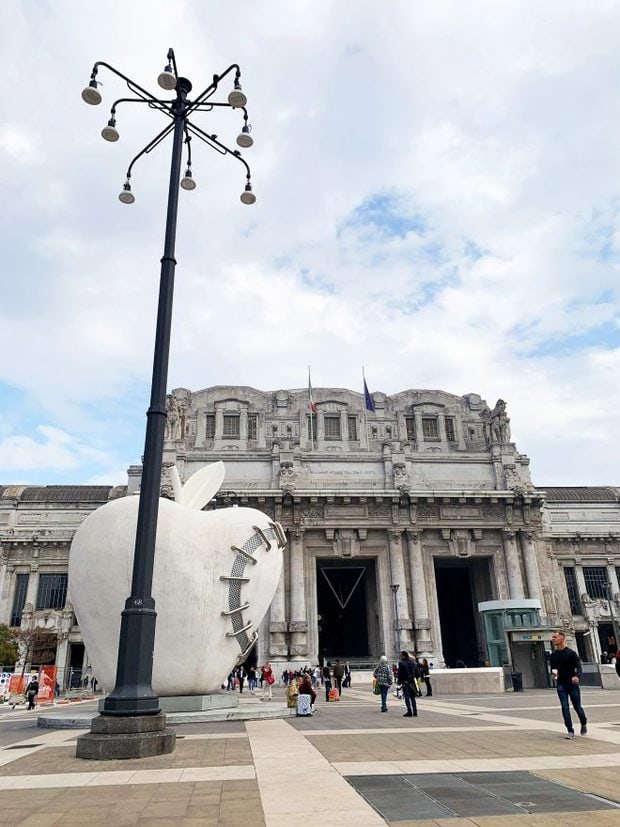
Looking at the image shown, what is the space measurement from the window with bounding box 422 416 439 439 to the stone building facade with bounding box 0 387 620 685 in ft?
0.61

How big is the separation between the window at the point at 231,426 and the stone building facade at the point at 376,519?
104 millimetres

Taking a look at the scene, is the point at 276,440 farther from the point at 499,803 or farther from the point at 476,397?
the point at 499,803

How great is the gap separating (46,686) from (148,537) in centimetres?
2703

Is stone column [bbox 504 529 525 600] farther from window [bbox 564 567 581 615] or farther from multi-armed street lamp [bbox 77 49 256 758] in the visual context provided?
multi-armed street lamp [bbox 77 49 256 758]

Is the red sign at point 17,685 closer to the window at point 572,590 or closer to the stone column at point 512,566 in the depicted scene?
the stone column at point 512,566

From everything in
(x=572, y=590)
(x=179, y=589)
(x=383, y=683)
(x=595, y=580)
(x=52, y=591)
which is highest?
(x=595, y=580)

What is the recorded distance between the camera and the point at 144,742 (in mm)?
8977

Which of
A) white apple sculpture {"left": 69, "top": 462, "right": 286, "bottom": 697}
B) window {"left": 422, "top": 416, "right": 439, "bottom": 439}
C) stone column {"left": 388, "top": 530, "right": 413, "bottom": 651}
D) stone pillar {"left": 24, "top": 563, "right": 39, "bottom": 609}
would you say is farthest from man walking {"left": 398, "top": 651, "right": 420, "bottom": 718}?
stone pillar {"left": 24, "top": 563, "right": 39, "bottom": 609}

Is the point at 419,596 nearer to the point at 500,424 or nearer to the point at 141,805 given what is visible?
the point at 500,424

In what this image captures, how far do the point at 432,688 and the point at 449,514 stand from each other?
24.8 m

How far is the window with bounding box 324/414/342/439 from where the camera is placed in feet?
180

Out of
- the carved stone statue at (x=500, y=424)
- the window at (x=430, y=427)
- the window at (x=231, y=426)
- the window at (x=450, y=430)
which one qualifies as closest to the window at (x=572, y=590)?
the carved stone statue at (x=500, y=424)

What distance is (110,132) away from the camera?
1252 cm

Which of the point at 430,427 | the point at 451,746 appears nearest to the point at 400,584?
the point at 430,427
